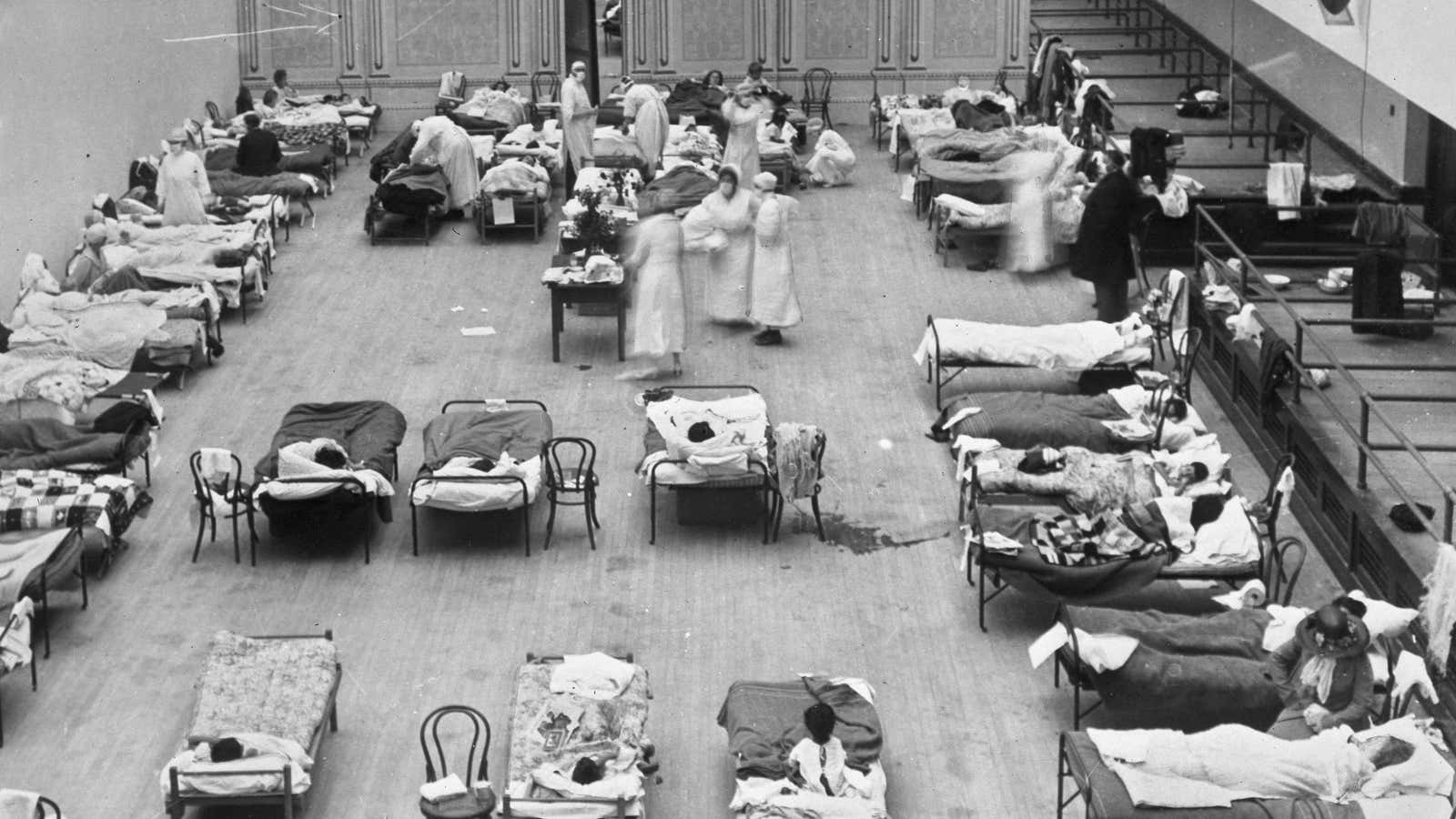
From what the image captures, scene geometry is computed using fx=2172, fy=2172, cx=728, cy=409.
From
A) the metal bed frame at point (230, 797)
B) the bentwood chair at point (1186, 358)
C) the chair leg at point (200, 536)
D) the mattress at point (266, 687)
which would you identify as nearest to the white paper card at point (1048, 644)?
the mattress at point (266, 687)

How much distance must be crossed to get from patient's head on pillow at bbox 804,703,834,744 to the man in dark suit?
14.4m

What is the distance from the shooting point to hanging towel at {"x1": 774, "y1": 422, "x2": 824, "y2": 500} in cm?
1561

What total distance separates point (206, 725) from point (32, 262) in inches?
363

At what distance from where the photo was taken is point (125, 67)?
79.0 ft

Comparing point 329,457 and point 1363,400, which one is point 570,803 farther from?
point 1363,400

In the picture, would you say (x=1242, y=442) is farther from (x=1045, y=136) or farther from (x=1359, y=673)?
(x=1045, y=136)

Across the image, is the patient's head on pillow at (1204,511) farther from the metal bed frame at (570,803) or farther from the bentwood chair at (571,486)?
the metal bed frame at (570,803)

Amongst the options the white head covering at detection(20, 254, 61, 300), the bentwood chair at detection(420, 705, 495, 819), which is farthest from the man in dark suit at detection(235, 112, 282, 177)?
the bentwood chair at detection(420, 705, 495, 819)

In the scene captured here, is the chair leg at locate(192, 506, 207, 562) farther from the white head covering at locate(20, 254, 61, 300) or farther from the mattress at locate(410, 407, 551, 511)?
the white head covering at locate(20, 254, 61, 300)

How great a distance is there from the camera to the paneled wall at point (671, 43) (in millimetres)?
29609

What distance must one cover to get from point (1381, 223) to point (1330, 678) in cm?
923

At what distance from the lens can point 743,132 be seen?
24562 mm

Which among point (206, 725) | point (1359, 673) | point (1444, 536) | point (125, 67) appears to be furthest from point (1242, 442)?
point (125, 67)

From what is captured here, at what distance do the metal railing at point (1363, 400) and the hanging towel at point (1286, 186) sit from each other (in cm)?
107
